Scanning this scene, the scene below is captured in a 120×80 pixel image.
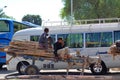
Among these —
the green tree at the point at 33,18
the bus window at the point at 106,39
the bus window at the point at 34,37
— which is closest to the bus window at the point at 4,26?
the bus window at the point at 34,37

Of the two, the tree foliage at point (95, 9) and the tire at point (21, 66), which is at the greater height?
the tree foliage at point (95, 9)

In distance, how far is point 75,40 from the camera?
57.7 feet

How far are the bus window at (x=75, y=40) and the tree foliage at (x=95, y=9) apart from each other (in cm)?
2229

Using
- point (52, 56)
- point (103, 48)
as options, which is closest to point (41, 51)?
point (52, 56)

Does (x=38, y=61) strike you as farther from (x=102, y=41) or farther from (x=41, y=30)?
(x=102, y=41)

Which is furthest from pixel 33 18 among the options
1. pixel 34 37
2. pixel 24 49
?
pixel 24 49

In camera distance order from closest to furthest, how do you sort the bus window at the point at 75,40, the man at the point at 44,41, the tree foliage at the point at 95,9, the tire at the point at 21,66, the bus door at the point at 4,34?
the man at the point at 44,41
the bus window at the point at 75,40
the tire at the point at 21,66
the bus door at the point at 4,34
the tree foliage at the point at 95,9

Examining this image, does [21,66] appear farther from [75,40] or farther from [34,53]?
[75,40]

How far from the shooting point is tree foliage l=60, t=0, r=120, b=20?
131ft

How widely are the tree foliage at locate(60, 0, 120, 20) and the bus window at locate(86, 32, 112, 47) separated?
74.0ft

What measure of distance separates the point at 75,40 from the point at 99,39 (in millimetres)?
1180

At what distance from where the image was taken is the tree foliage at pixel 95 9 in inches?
1571

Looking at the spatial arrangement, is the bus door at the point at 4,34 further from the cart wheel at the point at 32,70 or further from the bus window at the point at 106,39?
the bus window at the point at 106,39

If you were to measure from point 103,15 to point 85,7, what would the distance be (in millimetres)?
2546
